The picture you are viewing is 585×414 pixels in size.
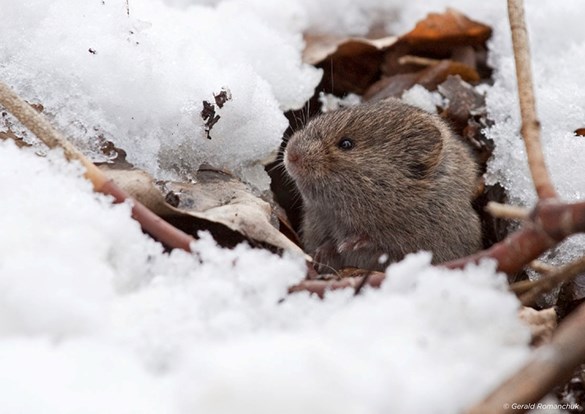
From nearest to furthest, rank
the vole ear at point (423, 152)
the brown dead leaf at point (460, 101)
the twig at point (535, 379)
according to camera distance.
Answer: the twig at point (535, 379) < the vole ear at point (423, 152) < the brown dead leaf at point (460, 101)

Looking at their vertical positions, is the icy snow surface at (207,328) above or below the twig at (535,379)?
below

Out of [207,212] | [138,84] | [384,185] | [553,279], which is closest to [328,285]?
[553,279]

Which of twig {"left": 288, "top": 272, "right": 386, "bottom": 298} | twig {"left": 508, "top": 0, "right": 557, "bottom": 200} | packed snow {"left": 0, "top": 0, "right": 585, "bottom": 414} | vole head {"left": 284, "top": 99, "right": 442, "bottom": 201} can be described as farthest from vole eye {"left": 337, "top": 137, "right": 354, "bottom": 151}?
twig {"left": 288, "top": 272, "right": 386, "bottom": 298}

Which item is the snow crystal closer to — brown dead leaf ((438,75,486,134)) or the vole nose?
the vole nose

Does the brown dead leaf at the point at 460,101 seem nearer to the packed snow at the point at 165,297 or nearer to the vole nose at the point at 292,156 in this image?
the packed snow at the point at 165,297

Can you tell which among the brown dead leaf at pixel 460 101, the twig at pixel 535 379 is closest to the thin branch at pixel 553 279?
the twig at pixel 535 379
